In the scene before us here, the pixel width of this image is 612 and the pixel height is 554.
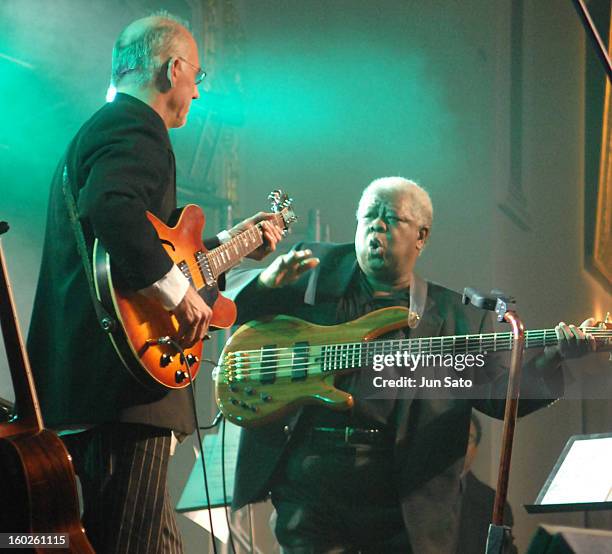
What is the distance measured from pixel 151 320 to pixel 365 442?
1.25 m

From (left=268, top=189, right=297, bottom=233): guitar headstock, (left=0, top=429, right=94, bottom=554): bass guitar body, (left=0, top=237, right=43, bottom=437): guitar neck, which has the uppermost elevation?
(left=268, top=189, right=297, bottom=233): guitar headstock

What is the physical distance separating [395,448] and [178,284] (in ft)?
4.22

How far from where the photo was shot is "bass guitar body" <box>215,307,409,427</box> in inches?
128

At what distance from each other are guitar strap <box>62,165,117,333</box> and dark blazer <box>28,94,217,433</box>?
2 centimetres

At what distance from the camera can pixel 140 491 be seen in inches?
88.3

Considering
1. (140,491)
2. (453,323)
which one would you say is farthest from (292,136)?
(140,491)

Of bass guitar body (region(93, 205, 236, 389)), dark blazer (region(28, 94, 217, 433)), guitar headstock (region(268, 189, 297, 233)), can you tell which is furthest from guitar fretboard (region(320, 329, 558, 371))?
dark blazer (region(28, 94, 217, 433))

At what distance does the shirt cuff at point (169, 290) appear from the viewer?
7.48ft

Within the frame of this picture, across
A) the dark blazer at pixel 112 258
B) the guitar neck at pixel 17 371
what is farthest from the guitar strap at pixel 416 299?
the guitar neck at pixel 17 371

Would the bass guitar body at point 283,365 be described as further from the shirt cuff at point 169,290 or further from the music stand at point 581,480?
the shirt cuff at point 169,290

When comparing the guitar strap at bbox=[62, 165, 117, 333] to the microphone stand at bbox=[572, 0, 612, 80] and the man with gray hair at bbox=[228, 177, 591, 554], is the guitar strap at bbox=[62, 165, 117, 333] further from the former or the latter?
the microphone stand at bbox=[572, 0, 612, 80]

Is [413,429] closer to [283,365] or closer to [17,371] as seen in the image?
[283,365]

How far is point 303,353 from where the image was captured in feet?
10.8

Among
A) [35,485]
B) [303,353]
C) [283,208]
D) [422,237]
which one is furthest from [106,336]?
[422,237]
